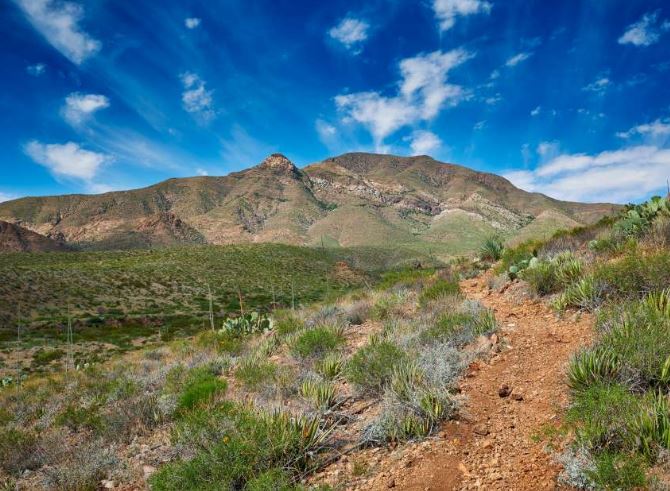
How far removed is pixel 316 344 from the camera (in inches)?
324

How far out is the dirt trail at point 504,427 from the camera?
11.7ft

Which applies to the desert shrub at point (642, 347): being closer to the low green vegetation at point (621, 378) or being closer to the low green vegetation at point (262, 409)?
the low green vegetation at point (621, 378)

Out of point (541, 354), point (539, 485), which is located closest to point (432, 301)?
point (541, 354)

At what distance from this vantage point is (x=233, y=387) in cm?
746

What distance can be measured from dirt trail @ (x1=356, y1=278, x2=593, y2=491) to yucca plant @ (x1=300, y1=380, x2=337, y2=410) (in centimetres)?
150

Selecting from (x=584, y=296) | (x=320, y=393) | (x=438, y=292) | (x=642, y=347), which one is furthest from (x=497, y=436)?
(x=438, y=292)

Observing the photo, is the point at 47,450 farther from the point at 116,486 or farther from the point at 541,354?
the point at 541,354

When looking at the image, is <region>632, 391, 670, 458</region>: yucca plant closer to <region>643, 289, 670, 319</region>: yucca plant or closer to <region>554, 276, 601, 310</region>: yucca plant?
<region>643, 289, 670, 319</region>: yucca plant

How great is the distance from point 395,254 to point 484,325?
4869 inches

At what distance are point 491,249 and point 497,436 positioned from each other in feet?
42.6

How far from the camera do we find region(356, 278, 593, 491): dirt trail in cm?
357

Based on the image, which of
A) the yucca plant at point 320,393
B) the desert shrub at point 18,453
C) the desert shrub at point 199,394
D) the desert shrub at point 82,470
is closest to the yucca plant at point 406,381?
the yucca plant at point 320,393

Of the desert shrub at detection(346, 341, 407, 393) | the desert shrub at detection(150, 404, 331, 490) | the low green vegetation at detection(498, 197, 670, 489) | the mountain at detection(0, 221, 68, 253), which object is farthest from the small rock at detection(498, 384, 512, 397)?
the mountain at detection(0, 221, 68, 253)

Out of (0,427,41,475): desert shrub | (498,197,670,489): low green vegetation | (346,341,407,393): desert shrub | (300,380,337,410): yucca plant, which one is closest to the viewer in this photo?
(498,197,670,489): low green vegetation
